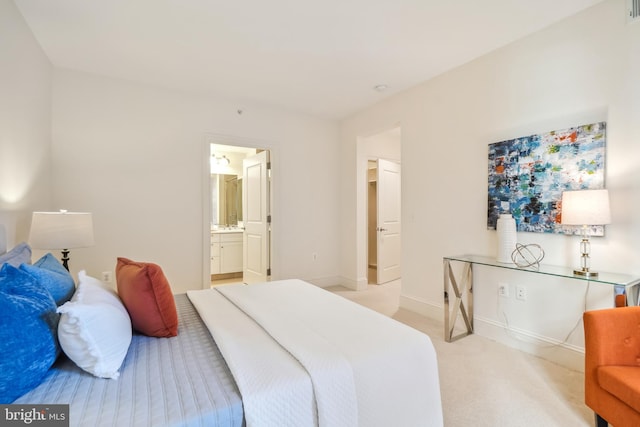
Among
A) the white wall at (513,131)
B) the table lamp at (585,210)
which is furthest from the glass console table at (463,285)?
the table lamp at (585,210)

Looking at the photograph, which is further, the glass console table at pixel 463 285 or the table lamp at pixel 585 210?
the glass console table at pixel 463 285

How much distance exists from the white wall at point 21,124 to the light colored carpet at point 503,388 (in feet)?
10.4

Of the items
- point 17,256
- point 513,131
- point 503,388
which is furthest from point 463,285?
point 17,256

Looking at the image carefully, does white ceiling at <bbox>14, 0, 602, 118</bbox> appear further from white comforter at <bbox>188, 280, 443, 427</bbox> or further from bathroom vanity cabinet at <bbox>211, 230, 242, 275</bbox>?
bathroom vanity cabinet at <bbox>211, 230, 242, 275</bbox>

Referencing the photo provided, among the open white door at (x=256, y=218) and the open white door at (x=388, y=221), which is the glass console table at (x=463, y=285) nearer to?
the open white door at (x=388, y=221)

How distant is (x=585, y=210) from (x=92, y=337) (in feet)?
8.80

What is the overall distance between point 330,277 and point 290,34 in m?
3.35

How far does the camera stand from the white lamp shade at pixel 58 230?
215 cm

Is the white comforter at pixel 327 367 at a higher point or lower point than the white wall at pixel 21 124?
lower

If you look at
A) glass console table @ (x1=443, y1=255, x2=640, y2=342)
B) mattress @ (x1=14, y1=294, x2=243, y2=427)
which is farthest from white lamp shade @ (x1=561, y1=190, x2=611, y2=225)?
mattress @ (x1=14, y1=294, x2=243, y2=427)

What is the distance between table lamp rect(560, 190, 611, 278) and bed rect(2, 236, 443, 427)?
4.70ft

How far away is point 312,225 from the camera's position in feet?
14.9

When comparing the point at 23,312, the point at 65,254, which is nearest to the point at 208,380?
the point at 23,312

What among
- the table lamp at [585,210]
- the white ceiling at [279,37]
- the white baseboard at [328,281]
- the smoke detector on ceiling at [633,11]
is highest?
the white ceiling at [279,37]
